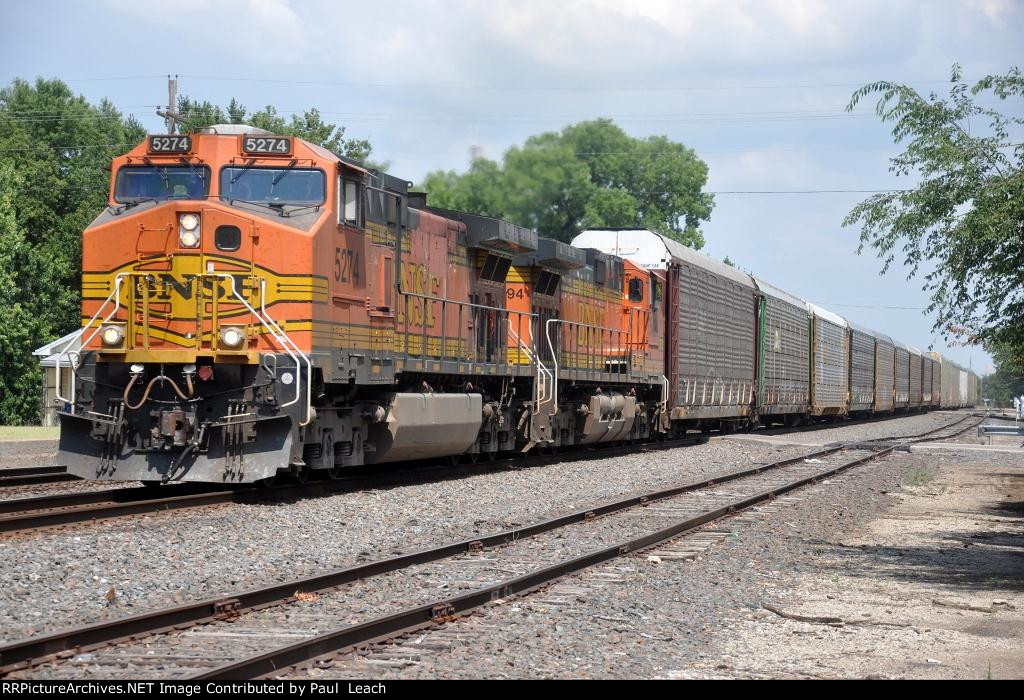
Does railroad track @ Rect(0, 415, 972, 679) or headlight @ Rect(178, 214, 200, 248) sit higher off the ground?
headlight @ Rect(178, 214, 200, 248)

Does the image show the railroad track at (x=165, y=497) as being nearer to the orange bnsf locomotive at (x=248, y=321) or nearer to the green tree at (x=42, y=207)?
the orange bnsf locomotive at (x=248, y=321)

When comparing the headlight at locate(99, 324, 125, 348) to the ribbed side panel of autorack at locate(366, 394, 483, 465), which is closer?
the headlight at locate(99, 324, 125, 348)

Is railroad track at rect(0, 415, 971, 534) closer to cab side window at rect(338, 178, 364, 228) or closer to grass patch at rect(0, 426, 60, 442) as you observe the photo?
cab side window at rect(338, 178, 364, 228)

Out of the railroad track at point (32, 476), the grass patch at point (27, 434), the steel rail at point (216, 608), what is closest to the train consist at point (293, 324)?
the railroad track at point (32, 476)

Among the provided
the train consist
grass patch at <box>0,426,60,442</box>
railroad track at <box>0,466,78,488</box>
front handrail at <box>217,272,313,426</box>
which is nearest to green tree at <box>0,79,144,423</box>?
grass patch at <box>0,426,60,442</box>

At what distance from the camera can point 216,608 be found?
698cm

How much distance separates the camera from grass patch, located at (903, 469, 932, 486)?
19281 millimetres

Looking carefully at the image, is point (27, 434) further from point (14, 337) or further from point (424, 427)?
point (424, 427)

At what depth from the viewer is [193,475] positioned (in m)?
12.3

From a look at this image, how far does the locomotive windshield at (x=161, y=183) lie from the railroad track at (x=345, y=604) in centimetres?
557

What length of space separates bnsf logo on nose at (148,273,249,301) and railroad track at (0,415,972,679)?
13.9ft

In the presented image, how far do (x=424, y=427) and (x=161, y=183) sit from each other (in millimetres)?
4659

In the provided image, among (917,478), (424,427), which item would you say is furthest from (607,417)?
(424,427)
